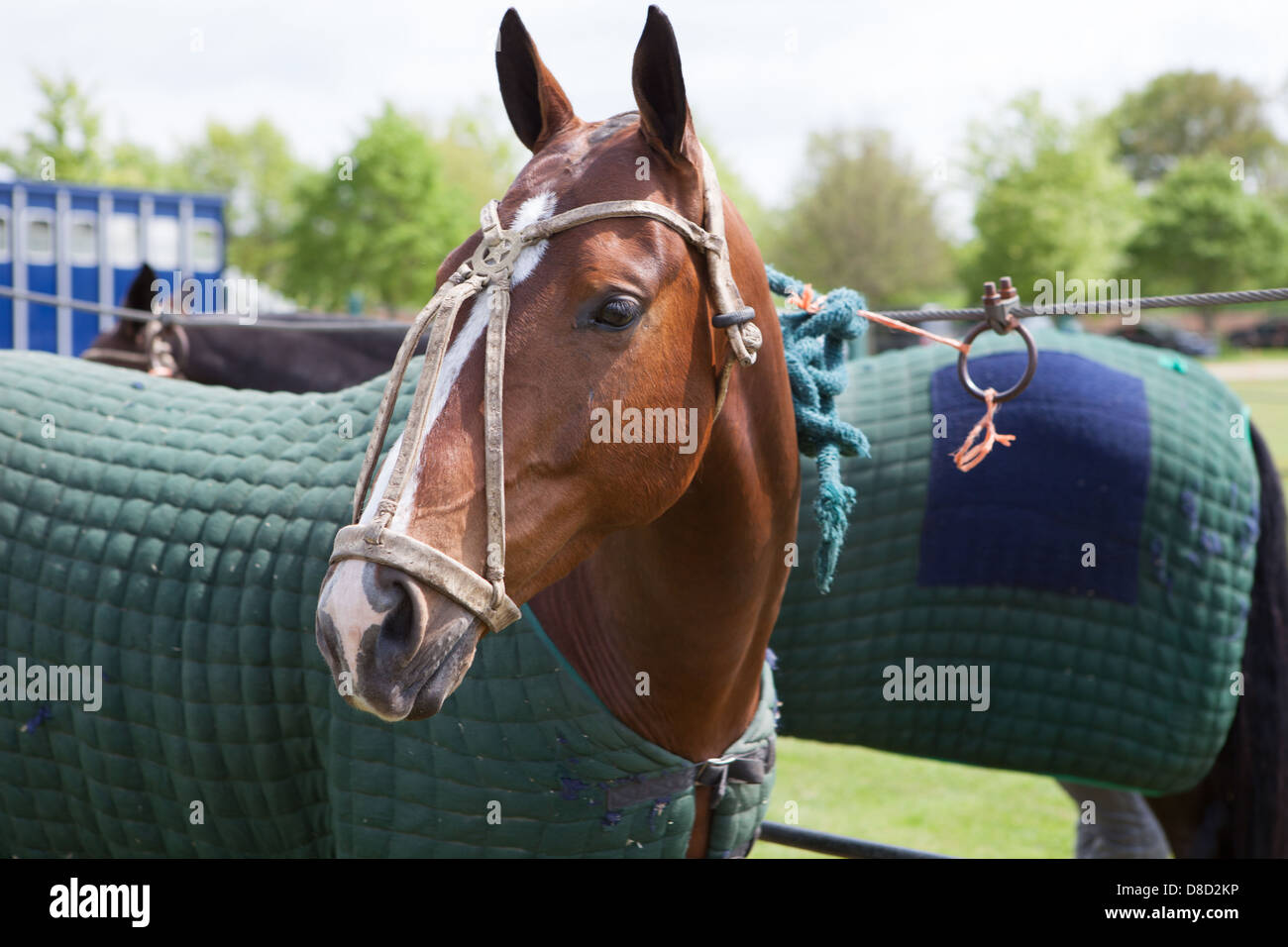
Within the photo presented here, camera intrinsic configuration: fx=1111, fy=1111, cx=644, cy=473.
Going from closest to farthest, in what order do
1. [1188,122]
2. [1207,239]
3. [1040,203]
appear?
1. [1040,203]
2. [1207,239]
3. [1188,122]

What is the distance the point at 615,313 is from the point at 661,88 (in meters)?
0.34

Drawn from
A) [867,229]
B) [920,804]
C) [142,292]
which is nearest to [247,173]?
[867,229]

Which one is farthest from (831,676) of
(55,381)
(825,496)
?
(55,381)

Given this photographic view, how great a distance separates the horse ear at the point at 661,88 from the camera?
1.52 meters

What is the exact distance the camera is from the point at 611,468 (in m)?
1.51

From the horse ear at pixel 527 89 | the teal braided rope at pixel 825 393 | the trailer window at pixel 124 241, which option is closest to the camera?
the horse ear at pixel 527 89

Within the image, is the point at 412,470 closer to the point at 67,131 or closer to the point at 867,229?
the point at 67,131

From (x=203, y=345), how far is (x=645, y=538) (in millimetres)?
3861

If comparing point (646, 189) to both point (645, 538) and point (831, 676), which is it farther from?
point (831, 676)

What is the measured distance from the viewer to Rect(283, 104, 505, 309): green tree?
2339 cm

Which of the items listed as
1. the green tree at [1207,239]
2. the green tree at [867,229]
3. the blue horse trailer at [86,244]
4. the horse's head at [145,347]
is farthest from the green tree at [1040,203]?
the horse's head at [145,347]

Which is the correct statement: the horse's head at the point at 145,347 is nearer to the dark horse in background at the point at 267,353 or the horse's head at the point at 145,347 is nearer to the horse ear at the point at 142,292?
the dark horse in background at the point at 267,353

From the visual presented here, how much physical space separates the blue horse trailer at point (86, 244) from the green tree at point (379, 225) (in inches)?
386

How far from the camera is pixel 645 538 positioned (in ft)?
5.90
